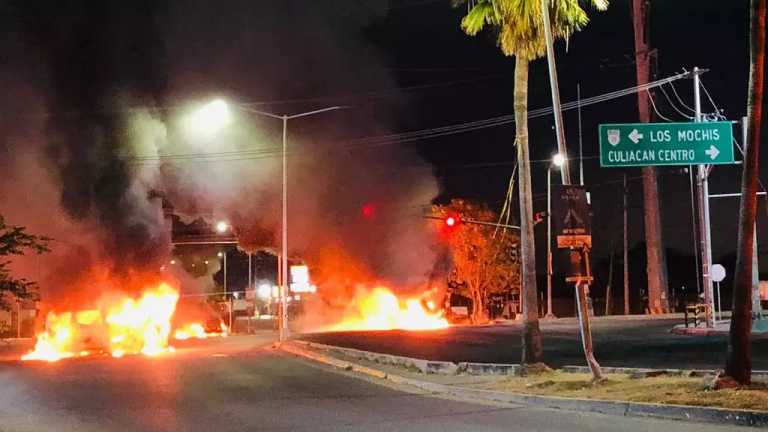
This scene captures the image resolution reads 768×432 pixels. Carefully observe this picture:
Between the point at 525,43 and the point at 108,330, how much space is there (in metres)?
27.7

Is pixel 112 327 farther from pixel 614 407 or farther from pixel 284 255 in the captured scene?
pixel 614 407

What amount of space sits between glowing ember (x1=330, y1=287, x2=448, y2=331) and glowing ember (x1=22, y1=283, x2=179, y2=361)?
9699 millimetres

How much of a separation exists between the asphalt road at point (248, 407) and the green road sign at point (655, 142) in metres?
6.59

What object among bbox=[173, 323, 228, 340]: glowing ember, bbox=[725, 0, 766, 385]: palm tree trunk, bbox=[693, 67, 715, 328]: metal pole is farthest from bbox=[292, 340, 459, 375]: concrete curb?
bbox=[173, 323, 228, 340]: glowing ember

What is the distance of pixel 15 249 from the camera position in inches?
1314

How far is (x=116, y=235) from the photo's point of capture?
37.1m

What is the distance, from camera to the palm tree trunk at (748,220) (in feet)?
36.7

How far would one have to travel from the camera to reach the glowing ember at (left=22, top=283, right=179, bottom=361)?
3553cm

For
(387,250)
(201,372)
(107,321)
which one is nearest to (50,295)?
(107,321)

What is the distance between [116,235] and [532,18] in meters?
27.1

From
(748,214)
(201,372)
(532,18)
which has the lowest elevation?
(201,372)

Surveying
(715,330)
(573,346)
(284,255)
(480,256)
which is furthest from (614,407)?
(480,256)

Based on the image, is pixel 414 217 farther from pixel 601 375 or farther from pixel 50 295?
pixel 601 375

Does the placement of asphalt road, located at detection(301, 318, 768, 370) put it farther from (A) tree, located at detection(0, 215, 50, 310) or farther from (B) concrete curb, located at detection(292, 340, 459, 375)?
(A) tree, located at detection(0, 215, 50, 310)
